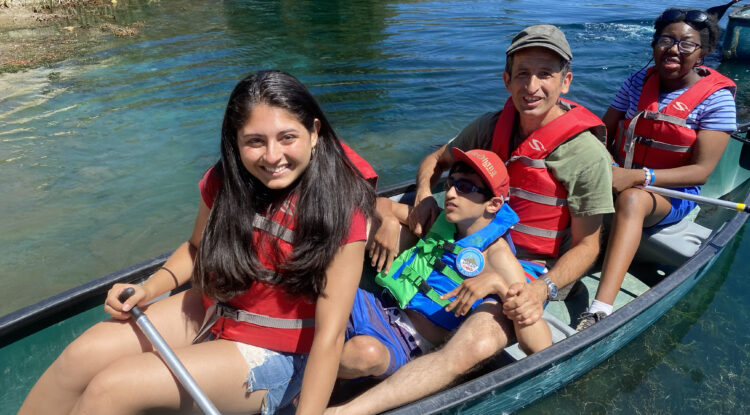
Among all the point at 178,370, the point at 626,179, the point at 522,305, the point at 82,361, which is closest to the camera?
the point at 178,370

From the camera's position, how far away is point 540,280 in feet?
8.56

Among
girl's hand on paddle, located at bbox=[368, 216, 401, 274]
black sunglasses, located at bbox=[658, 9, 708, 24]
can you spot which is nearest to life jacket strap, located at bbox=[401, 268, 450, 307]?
girl's hand on paddle, located at bbox=[368, 216, 401, 274]

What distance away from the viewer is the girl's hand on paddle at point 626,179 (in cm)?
333

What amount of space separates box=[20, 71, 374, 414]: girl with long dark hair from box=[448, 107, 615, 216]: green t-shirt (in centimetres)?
123

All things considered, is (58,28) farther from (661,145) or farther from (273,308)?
(661,145)

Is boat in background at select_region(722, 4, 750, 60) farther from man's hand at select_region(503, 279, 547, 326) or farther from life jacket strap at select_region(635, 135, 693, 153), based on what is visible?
man's hand at select_region(503, 279, 547, 326)

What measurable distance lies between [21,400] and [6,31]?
42.6ft

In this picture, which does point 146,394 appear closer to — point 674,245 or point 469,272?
point 469,272

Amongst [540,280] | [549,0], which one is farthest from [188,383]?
[549,0]

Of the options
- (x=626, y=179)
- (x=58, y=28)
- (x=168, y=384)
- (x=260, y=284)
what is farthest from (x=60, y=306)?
(x=58, y=28)

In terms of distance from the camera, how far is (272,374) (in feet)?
6.98

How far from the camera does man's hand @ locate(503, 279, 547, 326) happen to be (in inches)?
93.9

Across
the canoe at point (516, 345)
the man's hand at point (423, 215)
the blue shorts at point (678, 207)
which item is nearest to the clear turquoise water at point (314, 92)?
the canoe at point (516, 345)

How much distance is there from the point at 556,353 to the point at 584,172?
97 centimetres
